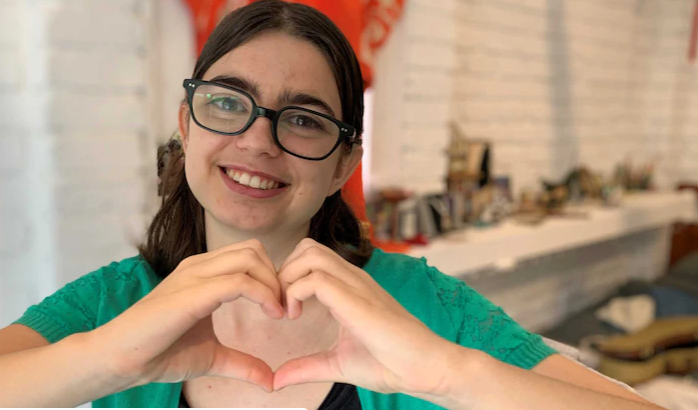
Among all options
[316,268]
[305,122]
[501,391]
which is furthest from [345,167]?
[501,391]

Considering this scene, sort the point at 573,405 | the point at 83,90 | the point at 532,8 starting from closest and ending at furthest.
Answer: the point at 573,405 → the point at 83,90 → the point at 532,8

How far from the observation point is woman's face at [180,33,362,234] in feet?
2.34

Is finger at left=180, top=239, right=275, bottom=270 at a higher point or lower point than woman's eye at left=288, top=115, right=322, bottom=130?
lower

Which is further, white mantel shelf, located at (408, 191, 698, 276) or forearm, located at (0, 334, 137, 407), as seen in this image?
white mantel shelf, located at (408, 191, 698, 276)

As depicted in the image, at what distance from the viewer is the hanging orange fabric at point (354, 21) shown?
3.06 ft

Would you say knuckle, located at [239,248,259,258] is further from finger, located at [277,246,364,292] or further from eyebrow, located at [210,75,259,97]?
eyebrow, located at [210,75,259,97]

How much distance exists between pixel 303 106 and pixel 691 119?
371cm

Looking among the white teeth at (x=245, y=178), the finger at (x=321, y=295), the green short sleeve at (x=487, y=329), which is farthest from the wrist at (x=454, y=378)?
the white teeth at (x=245, y=178)

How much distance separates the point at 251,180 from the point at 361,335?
0.26 meters

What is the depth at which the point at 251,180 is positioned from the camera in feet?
2.37

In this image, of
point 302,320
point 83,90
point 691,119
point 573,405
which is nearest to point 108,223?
point 83,90

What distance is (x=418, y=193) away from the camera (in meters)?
2.22

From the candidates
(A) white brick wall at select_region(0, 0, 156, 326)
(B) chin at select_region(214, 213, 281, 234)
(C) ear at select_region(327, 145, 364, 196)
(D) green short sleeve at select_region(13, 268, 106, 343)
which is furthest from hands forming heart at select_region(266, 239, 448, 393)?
(A) white brick wall at select_region(0, 0, 156, 326)

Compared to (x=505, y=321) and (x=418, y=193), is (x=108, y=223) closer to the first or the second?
(x=505, y=321)
